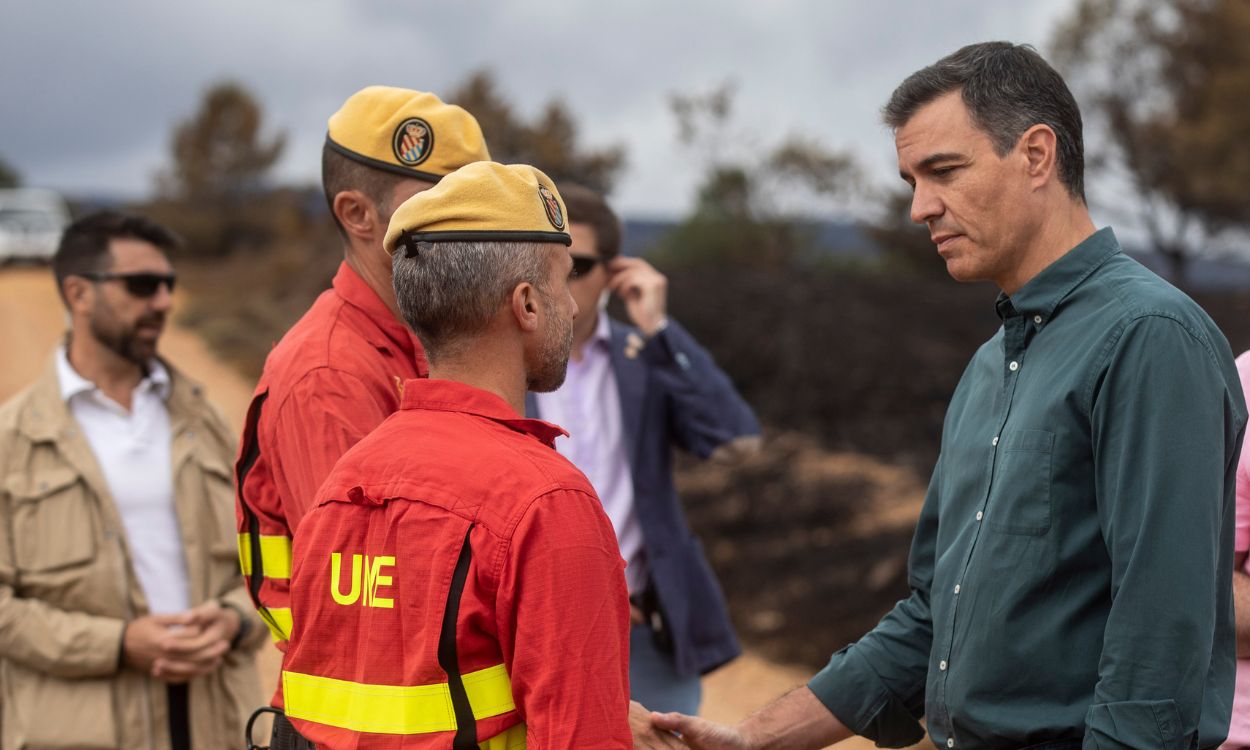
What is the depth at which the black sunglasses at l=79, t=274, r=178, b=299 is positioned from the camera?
4492 mm

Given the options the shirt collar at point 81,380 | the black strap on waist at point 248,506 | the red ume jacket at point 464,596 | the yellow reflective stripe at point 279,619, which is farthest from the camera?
the shirt collar at point 81,380

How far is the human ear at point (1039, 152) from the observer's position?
239 centimetres

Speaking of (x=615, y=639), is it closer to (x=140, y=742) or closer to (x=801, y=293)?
(x=140, y=742)

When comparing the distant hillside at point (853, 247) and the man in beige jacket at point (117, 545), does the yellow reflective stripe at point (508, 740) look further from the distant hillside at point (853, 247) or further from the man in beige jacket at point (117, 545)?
the distant hillside at point (853, 247)

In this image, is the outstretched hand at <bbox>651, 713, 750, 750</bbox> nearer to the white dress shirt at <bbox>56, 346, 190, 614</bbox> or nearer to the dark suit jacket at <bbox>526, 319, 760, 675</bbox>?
the dark suit jacket at <bbox>526, 319, 760, 675</bbox>

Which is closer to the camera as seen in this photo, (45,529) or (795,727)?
(795,727)

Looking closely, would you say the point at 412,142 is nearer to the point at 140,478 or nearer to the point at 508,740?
the point at 508,740

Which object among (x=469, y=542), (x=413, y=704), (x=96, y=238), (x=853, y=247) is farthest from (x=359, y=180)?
(x=853, y=247)

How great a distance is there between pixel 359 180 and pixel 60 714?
2.28 m

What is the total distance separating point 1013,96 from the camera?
2.40 m

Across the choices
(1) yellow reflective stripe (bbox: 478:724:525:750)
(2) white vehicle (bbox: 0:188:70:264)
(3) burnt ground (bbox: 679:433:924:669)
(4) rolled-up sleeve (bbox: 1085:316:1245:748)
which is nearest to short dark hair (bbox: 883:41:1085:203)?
(4) rolled-up sleeve (bbox: 1085:316:1245:748)

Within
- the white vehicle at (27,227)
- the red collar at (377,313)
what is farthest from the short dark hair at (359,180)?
the white vehicle at (27,227)

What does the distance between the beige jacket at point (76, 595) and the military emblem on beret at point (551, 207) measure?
2.45 meters

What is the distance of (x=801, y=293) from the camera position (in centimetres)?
1788
